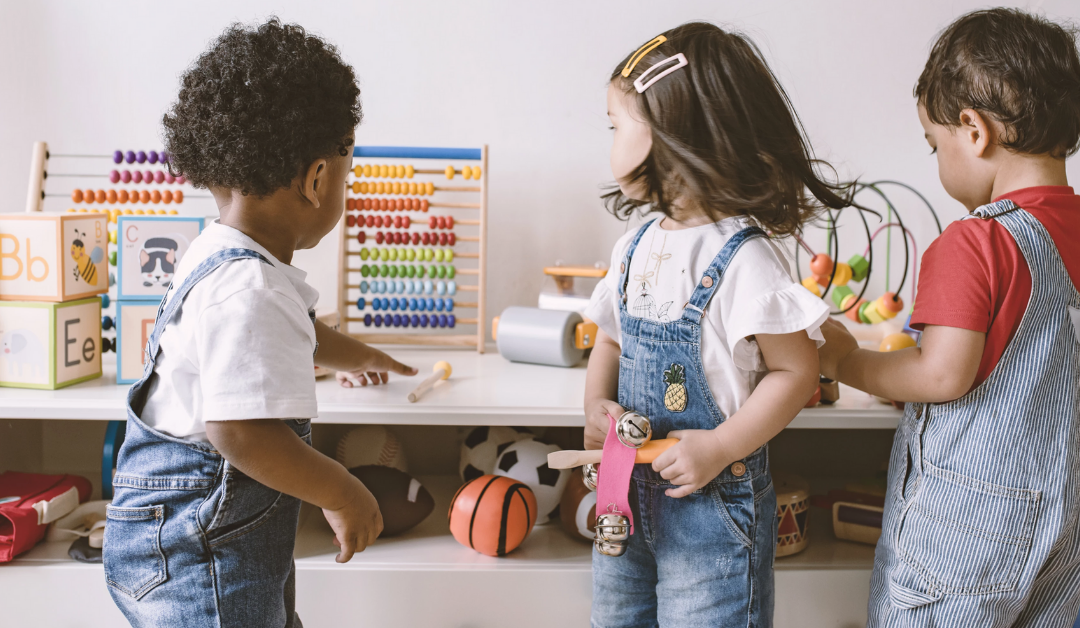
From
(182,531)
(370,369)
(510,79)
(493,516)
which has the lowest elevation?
(493,516)

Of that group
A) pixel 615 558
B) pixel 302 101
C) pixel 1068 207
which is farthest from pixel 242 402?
pixel 1068 207

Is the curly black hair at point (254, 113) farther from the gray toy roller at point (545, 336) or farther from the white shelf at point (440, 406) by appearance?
the gray toy roller at point (545, 336)

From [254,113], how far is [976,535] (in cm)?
92

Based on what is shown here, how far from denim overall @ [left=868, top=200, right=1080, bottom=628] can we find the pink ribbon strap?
36 centimetres

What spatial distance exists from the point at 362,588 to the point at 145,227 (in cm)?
66

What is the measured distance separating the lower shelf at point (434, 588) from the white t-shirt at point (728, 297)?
17.9 inches

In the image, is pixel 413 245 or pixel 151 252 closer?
pixel 151 252

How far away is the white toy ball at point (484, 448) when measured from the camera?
1373mm

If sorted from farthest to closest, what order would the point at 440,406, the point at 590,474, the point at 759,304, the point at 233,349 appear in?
the point at 440,406
the point at 590,474
the point at 759,304
the point at 233,349

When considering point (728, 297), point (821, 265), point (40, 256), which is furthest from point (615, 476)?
point (40, 256)

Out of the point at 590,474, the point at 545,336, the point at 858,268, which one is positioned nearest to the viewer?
the point at 590,474

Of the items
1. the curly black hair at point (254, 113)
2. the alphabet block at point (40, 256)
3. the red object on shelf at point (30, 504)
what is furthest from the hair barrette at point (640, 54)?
the red object on shelf at point (30, 504)

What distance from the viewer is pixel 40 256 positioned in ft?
3.89

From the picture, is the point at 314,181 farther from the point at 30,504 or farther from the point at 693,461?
the point at 30,504
